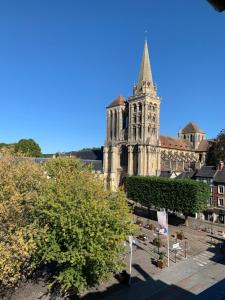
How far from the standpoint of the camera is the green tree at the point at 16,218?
19.4m

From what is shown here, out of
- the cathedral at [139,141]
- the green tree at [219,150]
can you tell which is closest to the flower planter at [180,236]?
the green tree at [219,150]

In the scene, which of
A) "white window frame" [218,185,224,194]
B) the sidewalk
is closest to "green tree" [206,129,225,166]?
"white window frame" [218,185,224,194]

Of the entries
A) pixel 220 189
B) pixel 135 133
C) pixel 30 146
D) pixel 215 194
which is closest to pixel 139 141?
pixel 135 133

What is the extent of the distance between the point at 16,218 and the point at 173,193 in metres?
36.6

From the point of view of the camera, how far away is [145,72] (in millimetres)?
91438

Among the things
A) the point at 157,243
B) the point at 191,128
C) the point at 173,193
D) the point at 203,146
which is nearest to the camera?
the point at 157,243

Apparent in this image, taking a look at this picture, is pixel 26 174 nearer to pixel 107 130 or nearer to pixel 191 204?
pixel 191 204

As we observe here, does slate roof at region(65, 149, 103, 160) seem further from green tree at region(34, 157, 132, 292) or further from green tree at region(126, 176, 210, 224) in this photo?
green tree at region(34, 157, 132, 292)

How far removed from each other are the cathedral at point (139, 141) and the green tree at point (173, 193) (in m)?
21.1

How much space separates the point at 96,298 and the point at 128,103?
71.5 metres

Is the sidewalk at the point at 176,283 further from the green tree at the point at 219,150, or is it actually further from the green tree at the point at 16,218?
the green tree at the point at 219,150

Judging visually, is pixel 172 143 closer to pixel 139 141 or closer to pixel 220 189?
pixel 139 141

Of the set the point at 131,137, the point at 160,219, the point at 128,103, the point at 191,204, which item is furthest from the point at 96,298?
the point at 128,103

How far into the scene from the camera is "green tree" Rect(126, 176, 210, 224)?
5316 centimetres
